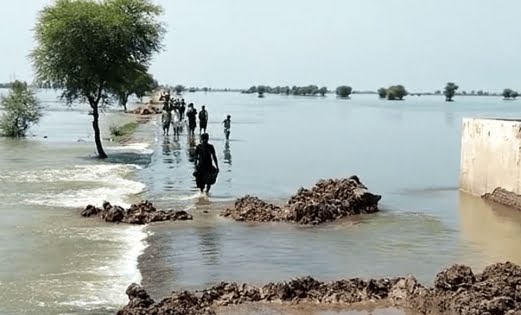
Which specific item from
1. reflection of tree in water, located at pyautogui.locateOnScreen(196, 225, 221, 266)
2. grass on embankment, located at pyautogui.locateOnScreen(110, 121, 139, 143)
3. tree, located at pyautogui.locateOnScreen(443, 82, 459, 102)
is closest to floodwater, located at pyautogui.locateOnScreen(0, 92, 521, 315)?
reflection of tree in water, located at pyautogui.locateOnScreen(196, 225, 221, 266)

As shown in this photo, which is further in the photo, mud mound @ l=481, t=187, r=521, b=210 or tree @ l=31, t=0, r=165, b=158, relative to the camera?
tree @ l=31, t=0, r=165, b=158

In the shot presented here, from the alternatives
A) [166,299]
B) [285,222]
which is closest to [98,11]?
[285,222]

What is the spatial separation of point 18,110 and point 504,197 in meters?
30.8

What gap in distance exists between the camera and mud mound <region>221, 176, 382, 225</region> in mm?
15602

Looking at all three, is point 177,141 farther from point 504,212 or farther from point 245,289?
point 245,289

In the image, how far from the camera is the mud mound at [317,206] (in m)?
15.6

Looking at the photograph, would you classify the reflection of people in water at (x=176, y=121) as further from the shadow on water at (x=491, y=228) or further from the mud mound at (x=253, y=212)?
the mud mound at (x=253, y=212)

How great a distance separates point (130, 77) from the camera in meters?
29.6

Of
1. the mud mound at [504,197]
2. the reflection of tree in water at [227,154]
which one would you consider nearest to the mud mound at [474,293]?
the mud mound at [504,197]

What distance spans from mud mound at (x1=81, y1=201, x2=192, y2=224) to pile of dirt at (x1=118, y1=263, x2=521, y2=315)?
557 centimetres

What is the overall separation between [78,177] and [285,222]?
9.11m

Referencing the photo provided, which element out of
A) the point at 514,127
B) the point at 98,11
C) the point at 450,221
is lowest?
the point at 450,221

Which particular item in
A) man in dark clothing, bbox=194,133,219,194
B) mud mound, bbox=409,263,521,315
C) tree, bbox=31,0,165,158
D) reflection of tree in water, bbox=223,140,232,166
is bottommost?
reflection of tree in water, bbox=223,140,232,166

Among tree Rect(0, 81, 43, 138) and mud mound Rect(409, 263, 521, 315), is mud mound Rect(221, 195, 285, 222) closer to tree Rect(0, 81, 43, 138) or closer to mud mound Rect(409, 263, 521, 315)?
mud mound Rect(409, 263, 521, 315)
